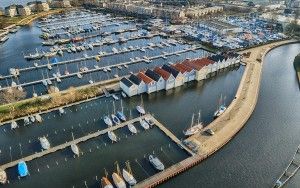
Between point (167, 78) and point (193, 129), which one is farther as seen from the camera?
point (167, 78)

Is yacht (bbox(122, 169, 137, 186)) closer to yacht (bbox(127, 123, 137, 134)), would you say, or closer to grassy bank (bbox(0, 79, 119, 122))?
yacht (bbox(127, 123, 137, 134))

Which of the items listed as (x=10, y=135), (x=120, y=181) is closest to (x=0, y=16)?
(x=10, y=135)

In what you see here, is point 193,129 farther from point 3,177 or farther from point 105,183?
point 3,177

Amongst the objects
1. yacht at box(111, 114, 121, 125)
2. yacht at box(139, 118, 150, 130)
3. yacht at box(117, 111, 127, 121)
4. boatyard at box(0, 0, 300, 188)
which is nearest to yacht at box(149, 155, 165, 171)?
boatyard at box(0, 0, 300, 188)

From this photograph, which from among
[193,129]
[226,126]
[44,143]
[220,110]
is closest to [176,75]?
[220,110]

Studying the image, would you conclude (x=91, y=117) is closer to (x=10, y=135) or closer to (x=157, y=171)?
(x=10, y=135)

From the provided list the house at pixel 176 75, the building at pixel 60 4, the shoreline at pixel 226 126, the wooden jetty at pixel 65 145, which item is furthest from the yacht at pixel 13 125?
the building at pixel 60 4
